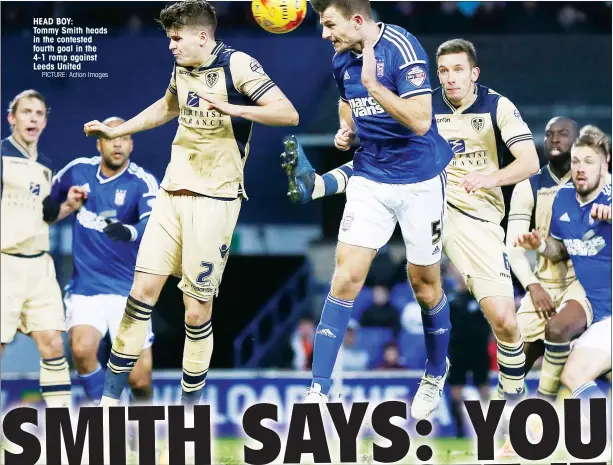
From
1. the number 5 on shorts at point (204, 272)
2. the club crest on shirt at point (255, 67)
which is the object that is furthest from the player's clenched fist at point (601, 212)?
the number 5 on shorts at point (204, 272)

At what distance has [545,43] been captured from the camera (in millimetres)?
7969

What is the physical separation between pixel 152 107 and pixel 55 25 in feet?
3.93

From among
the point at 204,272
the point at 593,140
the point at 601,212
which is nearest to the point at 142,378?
the point at 204,272

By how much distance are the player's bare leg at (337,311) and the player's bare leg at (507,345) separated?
1.42 metres

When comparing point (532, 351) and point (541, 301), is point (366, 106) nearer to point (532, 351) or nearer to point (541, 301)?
point (541, 301)

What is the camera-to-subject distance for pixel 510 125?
736 cm

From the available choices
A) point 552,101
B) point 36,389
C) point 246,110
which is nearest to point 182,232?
point 246,110

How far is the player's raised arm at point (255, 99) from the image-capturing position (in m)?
6.56

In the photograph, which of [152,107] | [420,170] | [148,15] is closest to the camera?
[420,170]

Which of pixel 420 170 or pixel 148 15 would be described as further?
pixel 148 15

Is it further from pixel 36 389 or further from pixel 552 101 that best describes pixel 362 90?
pixel 36 389

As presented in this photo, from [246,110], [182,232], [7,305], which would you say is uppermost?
[246,110]

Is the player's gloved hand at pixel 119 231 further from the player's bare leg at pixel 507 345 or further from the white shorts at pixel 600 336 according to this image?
the white shorts at pixel 600 336

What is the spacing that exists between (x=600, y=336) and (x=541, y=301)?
47 cm
